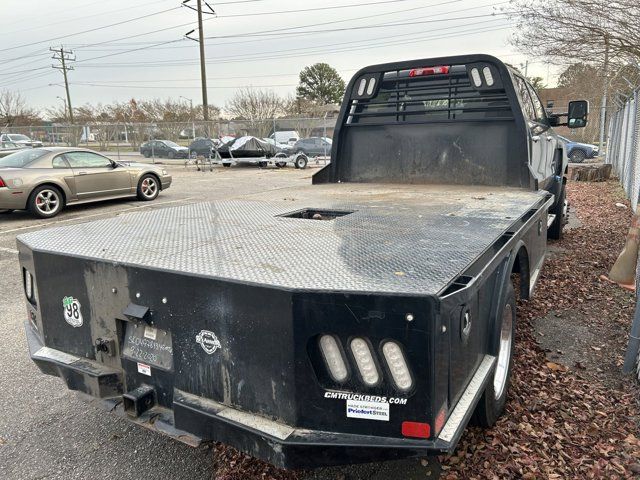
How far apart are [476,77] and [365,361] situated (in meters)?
4.11

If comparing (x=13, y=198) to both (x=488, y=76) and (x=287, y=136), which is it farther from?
(x=287, y=136)

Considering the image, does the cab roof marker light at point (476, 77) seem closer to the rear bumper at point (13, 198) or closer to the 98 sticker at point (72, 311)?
the 98 sticker at point (72, 311)

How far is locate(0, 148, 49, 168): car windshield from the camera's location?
10031 mm

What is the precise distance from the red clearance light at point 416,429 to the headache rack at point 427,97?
3941 millimetres

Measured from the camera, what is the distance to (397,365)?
1776mm

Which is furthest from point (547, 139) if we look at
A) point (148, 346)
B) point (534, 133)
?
point (148, 346)

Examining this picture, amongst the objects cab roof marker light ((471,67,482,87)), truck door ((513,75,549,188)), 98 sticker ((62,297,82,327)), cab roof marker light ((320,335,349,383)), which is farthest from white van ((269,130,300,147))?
cab roof marker light ((320,335,349,383))

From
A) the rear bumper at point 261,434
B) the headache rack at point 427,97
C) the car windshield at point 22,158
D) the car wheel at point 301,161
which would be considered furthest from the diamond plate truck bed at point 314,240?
the car wheel at point 301,161

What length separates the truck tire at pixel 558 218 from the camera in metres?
6.86

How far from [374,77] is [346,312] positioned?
4393mm

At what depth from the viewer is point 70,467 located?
2686 millimetres

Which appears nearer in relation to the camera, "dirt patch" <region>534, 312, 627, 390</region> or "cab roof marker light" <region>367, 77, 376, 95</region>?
"dirt patch" <region>534, 312, 627, 390</region>

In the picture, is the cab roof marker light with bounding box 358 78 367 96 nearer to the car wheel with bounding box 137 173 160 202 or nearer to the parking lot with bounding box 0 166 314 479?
the parking lot with bounding box 0 166 314 479

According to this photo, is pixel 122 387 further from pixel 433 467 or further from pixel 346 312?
pixel 433 467
